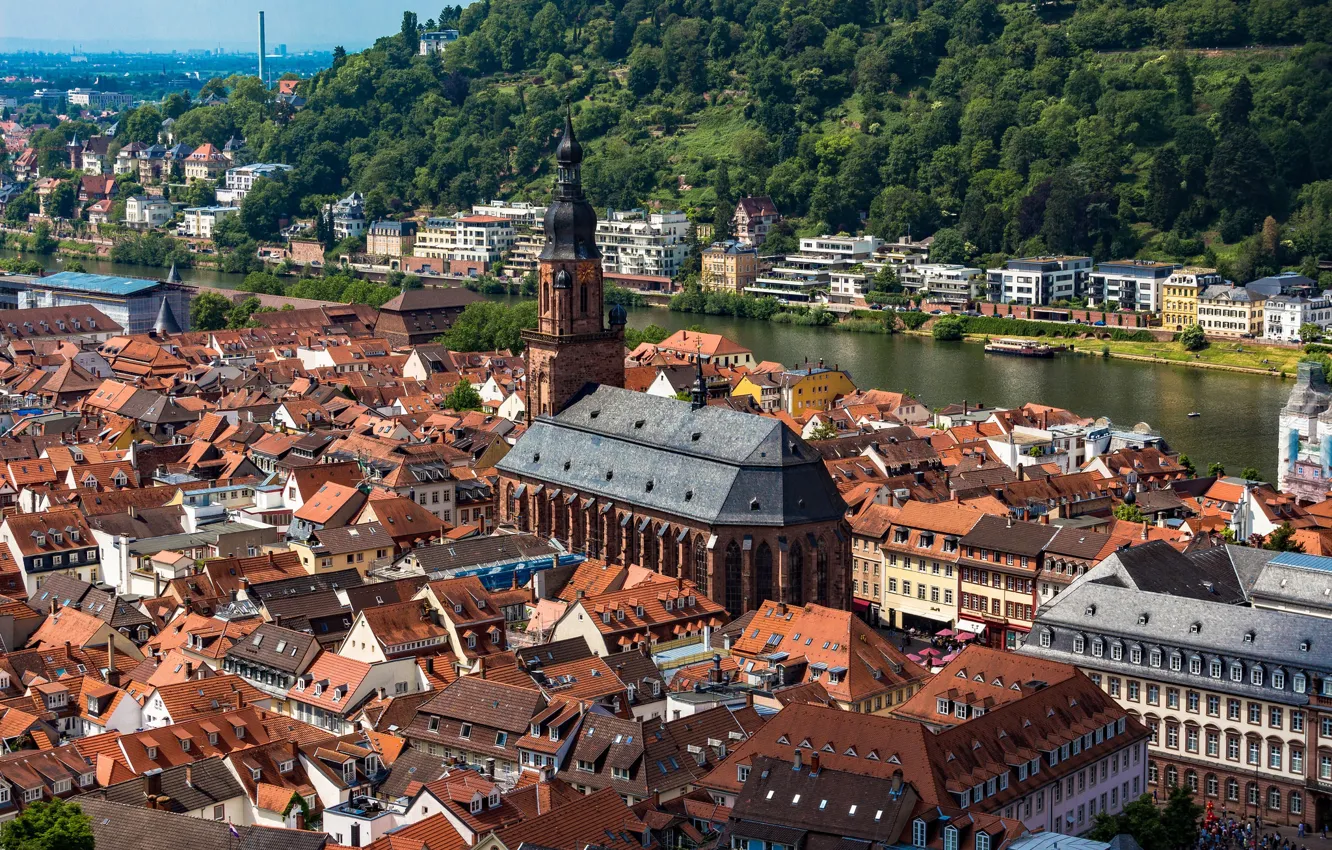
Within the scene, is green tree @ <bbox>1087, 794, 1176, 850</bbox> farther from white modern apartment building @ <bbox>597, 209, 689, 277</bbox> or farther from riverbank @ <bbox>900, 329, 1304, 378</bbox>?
white modern apartment building @ <bbox>597, 209, 689, 277</bbox>

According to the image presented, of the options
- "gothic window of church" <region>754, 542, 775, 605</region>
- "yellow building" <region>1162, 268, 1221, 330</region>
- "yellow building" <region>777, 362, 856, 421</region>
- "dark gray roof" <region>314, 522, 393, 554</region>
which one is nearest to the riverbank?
"yellow building" <region>1162, 268, 1221, 330</region>

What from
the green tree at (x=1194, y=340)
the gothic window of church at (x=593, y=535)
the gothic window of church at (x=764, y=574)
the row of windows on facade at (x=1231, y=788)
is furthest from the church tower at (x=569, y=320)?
the green tree at (x=1194, y=340)

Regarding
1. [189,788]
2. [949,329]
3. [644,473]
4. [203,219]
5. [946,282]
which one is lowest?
[189,788]

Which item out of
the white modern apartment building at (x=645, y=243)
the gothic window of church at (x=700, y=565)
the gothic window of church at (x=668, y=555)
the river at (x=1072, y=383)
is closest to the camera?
the gothic window of church at (x=700, y=565)

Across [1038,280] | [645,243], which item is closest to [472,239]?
[645,243]

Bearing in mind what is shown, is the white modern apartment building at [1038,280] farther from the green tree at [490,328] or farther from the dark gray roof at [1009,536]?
the dark gray roof at [1009,536]

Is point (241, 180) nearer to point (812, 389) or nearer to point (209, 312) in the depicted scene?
point (209, 312)

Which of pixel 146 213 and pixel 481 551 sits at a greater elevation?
pixel 146 213
